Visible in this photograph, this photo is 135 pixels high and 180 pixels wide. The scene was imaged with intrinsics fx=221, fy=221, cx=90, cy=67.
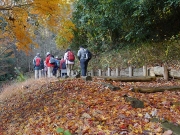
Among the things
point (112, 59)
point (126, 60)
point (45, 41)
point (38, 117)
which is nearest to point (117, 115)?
point (38, 117)

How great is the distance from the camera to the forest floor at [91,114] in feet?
12.7

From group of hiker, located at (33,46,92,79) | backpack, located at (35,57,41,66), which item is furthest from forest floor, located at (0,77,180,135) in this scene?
backpack, located at (35,57,41,66)

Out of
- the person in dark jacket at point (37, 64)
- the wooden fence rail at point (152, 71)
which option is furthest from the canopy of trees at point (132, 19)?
the person in dark jacket at point (37, 64)

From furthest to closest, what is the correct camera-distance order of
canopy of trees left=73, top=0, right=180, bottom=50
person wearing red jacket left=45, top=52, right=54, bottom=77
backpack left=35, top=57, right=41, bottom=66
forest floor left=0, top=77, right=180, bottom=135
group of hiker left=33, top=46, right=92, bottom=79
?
backpack left=35, top=57, right=41, bottom=66, person wearing red jacket left=45, top=52, right=54, bottom=77, canopy of trees left=73, top=0, right=180, bottom=50, group of hiker left=33, top=46, right=92, bottom=79, forest floor left=0, top=77, right=180, bottom=135

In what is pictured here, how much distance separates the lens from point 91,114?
4.57 m

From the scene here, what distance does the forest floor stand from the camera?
3.87 metres

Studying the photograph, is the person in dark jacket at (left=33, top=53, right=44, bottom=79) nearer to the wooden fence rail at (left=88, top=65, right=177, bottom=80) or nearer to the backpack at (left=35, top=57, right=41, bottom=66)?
the backpack at (left=35, top=57, right=41, bottom=66)

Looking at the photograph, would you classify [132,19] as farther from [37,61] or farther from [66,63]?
[37,61]

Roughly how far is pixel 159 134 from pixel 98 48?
1454cm

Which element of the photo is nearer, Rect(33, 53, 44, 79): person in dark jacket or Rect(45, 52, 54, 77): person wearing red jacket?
Rect(45, 52, 54, 77): person wearing red jacket

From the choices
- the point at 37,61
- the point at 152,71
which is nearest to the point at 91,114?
the point at 152,71

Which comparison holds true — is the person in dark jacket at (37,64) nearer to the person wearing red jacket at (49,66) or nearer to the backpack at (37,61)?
the backpack at (37,61)

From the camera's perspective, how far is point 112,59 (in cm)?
1470

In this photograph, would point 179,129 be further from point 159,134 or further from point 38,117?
point 38,117
